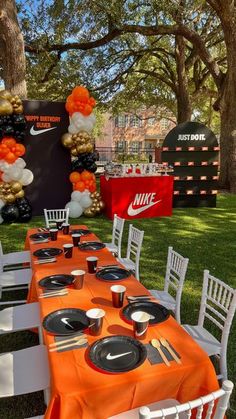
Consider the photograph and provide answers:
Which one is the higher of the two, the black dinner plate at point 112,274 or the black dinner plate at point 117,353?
the black dinner plate at point 112,274

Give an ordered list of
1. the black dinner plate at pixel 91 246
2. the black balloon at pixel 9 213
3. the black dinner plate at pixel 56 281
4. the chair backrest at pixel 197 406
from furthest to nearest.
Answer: the black balloon at pixel 9 213
the black dinner plate at pixel 91 246
the black dinner plate at pixel 56 281
the chair backrest at pixel 197 406

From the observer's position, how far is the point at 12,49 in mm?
8562

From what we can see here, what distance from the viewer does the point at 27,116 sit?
8.26 meters

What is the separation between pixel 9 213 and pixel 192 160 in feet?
17.8

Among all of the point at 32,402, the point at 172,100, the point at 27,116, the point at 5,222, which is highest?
the point at 172,100

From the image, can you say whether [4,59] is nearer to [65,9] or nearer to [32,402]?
[65,9]

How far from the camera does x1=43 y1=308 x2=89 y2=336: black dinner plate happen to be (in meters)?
2.10

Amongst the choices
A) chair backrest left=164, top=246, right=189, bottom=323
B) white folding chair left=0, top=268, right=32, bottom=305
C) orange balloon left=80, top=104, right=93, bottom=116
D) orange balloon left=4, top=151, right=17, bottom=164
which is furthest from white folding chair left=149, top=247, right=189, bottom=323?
orange balloon left=80, top=104, right=93, bottom=116

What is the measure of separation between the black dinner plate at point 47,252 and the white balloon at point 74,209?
4.55m

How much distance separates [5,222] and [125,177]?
10.5 feet

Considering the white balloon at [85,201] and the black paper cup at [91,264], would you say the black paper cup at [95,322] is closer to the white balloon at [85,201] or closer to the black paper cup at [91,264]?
the black paper cup at [91,264]

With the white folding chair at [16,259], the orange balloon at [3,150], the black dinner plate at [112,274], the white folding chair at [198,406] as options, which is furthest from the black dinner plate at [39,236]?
the orange balloon at [3,150]

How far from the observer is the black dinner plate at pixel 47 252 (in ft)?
11.6

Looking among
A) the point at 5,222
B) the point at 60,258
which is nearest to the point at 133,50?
the point at 5,222
